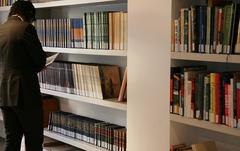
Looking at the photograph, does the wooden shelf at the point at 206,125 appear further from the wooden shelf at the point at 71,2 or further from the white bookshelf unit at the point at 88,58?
the wooden shelf at the point at 71,2

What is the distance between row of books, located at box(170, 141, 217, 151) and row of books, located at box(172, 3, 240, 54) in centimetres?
52

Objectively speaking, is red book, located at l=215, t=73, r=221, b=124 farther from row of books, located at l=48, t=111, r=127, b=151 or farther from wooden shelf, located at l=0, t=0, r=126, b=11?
wooden shelf, located at l=0, t=0, r=126, b=11

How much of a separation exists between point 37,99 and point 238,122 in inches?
59.8

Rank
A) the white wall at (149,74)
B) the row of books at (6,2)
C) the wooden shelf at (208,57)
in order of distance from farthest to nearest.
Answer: the row of books at (6,2) → the white wall at (149,74) → the wooden shelf at (208,57)

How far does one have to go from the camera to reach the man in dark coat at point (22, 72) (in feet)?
8.80

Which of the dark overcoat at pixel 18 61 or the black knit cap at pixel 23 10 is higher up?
the black knit cap at pixel 23 10

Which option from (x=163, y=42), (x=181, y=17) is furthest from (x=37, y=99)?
(x=181, y=17)

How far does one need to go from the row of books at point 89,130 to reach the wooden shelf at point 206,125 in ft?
2.08

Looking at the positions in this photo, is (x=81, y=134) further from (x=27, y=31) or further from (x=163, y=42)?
(x=163, y=42)

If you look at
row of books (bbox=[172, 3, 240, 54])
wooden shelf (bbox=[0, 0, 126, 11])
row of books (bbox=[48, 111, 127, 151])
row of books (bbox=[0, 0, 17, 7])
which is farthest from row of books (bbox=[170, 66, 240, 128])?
row of books (bbox=[0, 0, 17, 7])

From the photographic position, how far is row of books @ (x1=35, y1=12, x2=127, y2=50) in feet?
8.63

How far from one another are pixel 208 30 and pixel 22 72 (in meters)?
1.40

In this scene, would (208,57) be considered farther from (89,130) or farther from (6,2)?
(6,2)

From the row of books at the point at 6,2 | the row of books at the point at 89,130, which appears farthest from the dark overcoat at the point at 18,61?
the row of books at the point at 6,2
